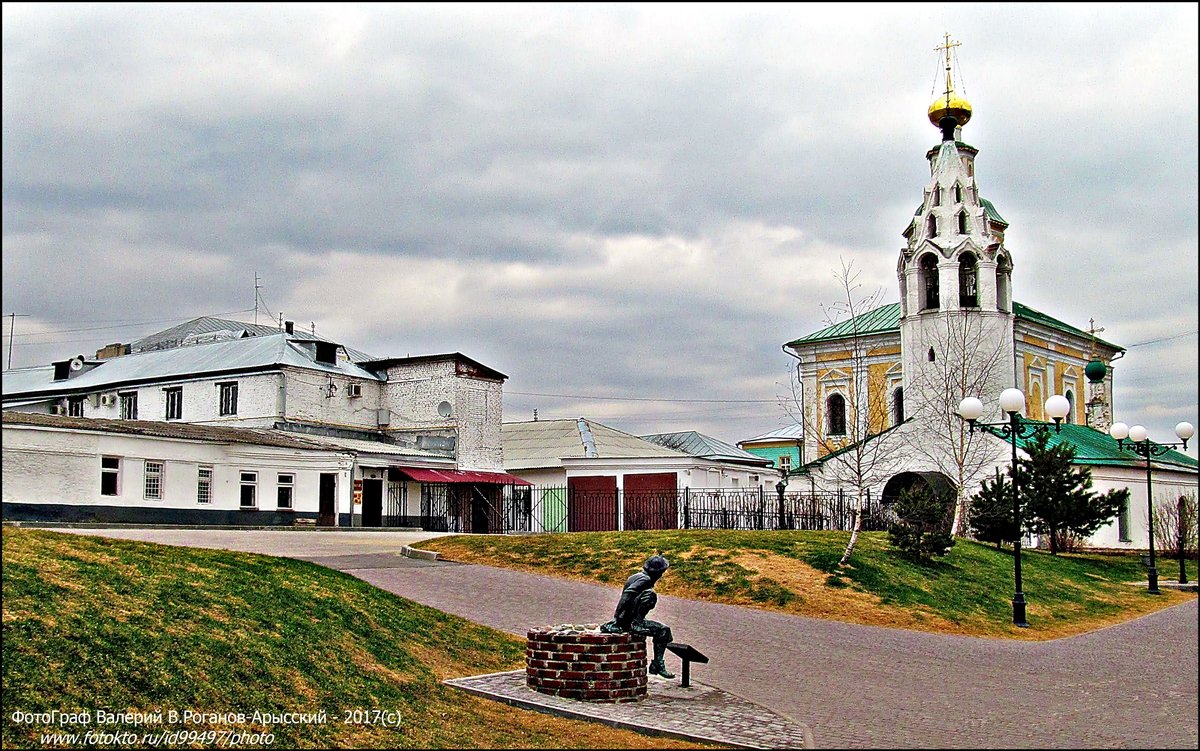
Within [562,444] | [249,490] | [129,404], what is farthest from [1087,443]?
[129,404]

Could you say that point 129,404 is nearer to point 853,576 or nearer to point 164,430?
point 164,430

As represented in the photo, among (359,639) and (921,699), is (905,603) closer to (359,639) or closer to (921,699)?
(921,699)

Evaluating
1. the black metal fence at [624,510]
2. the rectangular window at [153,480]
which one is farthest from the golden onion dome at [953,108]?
the rectangular window at [153,480]

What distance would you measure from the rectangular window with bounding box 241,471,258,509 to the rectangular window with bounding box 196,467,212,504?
50.4 inches

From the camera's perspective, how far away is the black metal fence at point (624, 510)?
34438 millimetres

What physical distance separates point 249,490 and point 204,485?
1799 mm

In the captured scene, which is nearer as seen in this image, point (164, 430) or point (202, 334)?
point (164, 430)

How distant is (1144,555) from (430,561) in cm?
1403

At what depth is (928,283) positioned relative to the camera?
153ft

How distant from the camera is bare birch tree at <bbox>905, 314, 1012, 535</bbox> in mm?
39031

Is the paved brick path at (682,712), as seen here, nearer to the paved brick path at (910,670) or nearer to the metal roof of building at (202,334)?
the paved brick path at (910,670)

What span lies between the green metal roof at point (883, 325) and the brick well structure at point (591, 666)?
141 feet

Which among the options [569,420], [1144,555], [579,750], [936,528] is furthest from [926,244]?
[579,750]

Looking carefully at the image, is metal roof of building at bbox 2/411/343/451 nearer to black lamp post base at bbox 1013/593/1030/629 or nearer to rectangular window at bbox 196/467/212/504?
rectangular window at bbox 196/467/212/504
